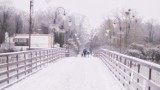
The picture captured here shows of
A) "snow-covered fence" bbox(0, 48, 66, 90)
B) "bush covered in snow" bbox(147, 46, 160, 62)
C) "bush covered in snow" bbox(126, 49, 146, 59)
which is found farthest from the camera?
"bush covered in snow" bbox(147, 46, 160, 62)

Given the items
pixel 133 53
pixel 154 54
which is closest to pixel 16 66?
pixel 133 53

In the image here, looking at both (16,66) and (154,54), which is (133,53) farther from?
(16,66)

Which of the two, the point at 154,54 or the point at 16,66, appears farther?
the point at 154,54

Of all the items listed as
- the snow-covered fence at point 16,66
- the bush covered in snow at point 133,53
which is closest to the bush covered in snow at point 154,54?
the bush covered in snow at point 133,53

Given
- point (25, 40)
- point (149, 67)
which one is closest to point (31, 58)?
point (149, 67)

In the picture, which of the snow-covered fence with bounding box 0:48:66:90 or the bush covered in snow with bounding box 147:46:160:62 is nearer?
the snow-covered fence with bounding box 0:48:66:90

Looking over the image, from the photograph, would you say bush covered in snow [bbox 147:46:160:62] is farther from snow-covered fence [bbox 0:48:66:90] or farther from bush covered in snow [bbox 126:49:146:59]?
snow-covered fence [bbox 0:48:66:90]

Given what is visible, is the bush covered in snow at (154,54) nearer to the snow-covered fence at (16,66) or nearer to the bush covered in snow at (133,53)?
the bush covered in snow at (133,53)

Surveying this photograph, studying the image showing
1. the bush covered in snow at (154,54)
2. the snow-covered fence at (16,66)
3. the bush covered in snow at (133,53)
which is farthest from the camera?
the bush covered in snow at (154,54)

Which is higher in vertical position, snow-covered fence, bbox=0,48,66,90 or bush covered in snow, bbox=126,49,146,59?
snow-covered fence, bbox=0,48,66,90

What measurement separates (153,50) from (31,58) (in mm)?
32145

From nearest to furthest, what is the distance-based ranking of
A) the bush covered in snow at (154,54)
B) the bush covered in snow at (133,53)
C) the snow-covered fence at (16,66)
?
the snow-covered fence at (16,66) < the bush covered in snow at (133,53) < the bush covered in snow at (154,54)

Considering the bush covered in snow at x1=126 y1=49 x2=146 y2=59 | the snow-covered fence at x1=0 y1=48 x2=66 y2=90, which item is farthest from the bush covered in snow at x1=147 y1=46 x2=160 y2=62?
the snow-covered fence at x1=0 y1=48 x2=66 y2=90

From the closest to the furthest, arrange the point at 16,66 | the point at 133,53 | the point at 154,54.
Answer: the point at 16,66 → the point at 133,53 → the point at 154,54
